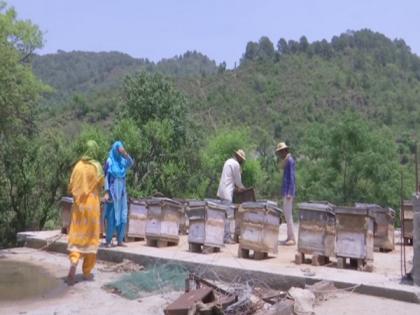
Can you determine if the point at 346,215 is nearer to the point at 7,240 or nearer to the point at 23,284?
the point at 23,284

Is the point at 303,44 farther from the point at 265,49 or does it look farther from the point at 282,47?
the point at 265,49

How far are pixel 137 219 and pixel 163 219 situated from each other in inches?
33.2

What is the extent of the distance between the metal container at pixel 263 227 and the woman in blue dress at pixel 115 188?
2.34 meters

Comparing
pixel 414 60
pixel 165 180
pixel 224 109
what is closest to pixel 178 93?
pixel 165 180

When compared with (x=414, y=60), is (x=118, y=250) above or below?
below

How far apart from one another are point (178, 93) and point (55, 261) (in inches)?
777

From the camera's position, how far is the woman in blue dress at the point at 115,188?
963cm

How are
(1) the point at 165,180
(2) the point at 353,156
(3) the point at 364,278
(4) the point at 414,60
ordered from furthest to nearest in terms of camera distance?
(4) the point at 414,60
(2) the point at 353,156
(1) the point at 165,180
(3) the point at 364,278

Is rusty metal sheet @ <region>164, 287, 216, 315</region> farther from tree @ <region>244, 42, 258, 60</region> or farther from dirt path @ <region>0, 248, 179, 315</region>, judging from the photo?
tree @ <region>244, 42, 258, 60</region>

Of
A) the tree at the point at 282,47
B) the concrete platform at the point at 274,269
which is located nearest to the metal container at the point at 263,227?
the concrete platform at the point at 274,269

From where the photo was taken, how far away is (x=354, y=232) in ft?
25.4

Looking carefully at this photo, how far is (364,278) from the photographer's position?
713cm

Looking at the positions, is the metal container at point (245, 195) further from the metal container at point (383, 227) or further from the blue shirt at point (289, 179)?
the metal container at point (383, 227)

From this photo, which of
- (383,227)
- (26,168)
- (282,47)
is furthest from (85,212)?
(282,47)
